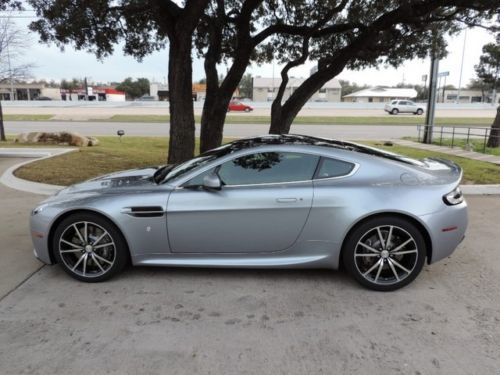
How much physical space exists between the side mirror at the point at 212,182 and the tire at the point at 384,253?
1285mm

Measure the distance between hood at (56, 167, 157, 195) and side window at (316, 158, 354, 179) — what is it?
1631 mm

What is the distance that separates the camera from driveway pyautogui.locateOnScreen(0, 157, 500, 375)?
9.52 ft

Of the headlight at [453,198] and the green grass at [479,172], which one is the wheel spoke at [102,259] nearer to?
the headlight at [453,198]

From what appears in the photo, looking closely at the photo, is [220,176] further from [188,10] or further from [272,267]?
[188,10]

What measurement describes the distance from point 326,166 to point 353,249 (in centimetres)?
80

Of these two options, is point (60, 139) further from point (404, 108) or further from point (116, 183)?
point (404, 108)

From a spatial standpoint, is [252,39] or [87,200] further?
[252,39]

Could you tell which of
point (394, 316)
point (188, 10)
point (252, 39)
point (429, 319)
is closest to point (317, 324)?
point (394, 316)

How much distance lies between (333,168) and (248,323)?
1613 mm

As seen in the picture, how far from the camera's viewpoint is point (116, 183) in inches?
175

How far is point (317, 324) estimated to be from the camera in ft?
11.2

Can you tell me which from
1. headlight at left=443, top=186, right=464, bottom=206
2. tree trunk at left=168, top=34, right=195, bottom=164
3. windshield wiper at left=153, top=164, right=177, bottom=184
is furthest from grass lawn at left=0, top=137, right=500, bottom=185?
headlight at left=443, top=186, right=464, bottom=206

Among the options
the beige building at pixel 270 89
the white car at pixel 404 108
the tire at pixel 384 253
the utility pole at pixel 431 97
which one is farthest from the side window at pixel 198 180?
the beige building at pixel 270 89

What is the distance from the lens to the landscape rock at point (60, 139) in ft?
50.5
